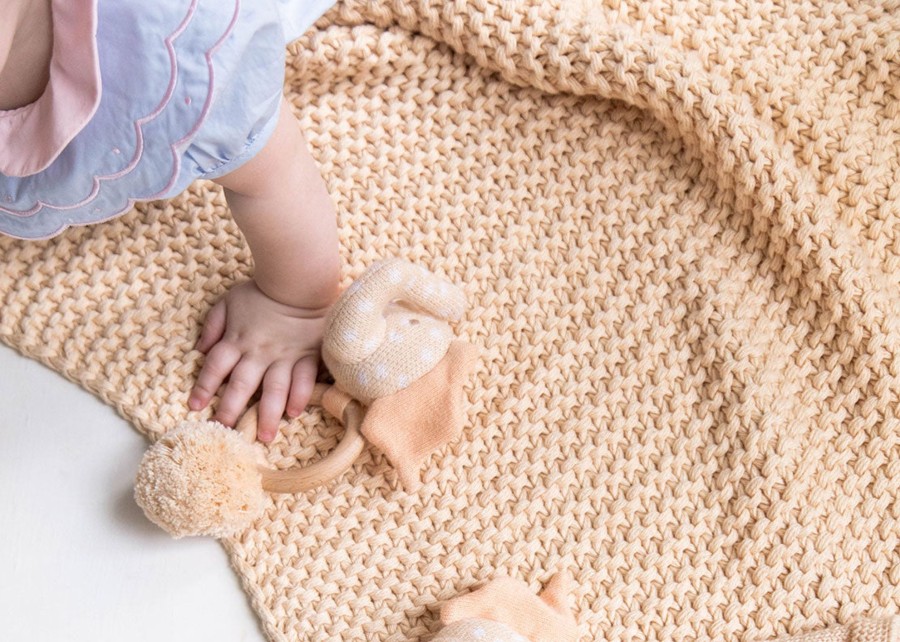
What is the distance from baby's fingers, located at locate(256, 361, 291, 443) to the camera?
88 cm

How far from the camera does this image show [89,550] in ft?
2.81

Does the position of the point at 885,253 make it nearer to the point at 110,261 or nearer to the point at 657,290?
the point at 657,290

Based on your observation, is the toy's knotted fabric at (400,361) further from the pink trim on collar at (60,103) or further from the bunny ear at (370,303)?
the pink trim on collar at (60,103)

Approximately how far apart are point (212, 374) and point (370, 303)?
7.0 inches

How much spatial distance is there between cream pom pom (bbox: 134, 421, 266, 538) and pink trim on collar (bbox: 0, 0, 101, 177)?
0.85 ft

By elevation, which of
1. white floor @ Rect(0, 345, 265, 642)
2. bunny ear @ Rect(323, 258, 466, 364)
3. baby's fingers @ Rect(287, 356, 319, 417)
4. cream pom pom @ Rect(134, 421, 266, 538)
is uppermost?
bunny ear @ Rect(323, 258, 466, 364)

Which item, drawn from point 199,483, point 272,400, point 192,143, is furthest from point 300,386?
point 192,143

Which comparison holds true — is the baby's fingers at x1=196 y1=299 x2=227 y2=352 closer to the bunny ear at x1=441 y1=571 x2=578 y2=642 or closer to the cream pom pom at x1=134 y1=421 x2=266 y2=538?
the cream pom pom at x1=134 y1=421 x2=266 y2=538

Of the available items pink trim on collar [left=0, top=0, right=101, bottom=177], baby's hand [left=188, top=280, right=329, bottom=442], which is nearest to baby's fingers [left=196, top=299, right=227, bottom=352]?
baby's hand [left=188, top=280, right=329, bottom=442]

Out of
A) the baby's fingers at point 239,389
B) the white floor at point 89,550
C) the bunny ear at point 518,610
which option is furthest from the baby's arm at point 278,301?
the bunny ear at point 518,610

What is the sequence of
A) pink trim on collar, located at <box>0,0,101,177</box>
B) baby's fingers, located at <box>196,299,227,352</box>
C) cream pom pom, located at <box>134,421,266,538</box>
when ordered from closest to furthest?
pink trim on collar, located at <box>0,0,101,177</box> → cream pom pom, located at <box>134,421,266,538</box> → baby's fingers, located at <box>196,299,227,352</box>

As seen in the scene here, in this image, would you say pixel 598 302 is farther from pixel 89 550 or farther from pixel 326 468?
pixel 89 550

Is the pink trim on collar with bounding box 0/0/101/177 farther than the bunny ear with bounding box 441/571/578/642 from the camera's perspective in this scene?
No

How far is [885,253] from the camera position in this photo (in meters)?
0.90
